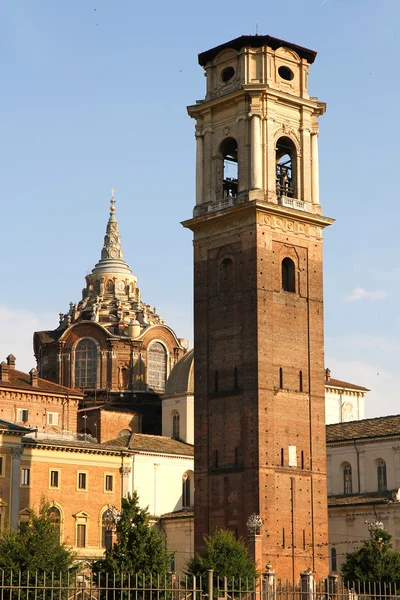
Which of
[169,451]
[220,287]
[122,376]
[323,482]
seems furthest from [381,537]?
[122,376]

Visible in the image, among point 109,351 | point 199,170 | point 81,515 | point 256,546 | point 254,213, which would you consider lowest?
point 256,546

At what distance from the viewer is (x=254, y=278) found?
184 ft

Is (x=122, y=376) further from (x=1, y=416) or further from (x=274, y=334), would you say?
(x=274, y=334)

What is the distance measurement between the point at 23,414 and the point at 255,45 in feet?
100

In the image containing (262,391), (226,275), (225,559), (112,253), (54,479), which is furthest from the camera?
(112,253)

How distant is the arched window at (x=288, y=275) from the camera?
57.7 metres

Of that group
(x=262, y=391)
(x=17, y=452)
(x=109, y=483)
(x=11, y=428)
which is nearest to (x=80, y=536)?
(x=109, y=483)

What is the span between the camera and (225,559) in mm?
47844

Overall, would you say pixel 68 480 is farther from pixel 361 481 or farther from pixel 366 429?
pixel 366 429

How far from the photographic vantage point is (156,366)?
295 ft

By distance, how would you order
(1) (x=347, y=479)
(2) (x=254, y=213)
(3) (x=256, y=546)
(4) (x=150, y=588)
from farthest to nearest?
(1) (x=347, y=479)
(2) (x=254, y=213)
(3) (x=256, y=546)
(4) (x=150, y=588)

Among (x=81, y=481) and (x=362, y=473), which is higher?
(x=362, y=473)

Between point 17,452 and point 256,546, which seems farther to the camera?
point 17,452

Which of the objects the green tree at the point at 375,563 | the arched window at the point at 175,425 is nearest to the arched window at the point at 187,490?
the arched window at the point at 175,425
